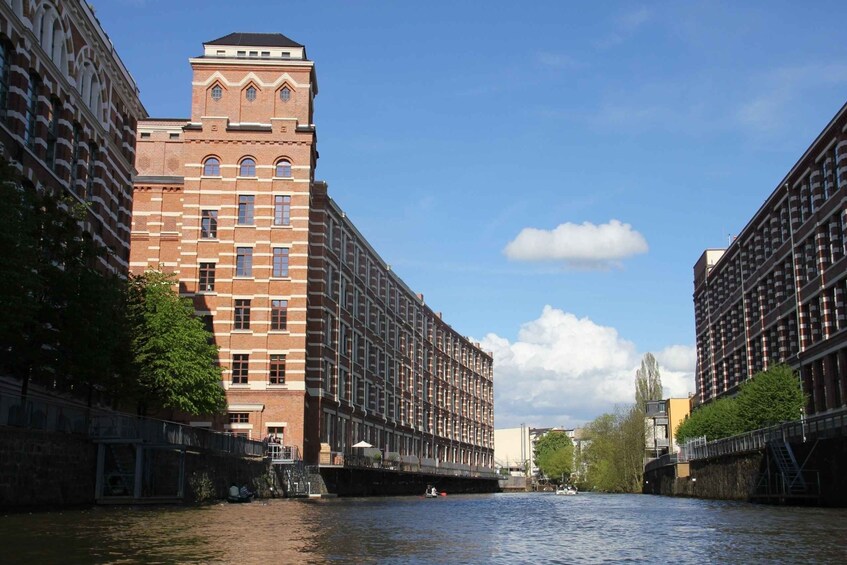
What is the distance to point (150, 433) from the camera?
44.4 m

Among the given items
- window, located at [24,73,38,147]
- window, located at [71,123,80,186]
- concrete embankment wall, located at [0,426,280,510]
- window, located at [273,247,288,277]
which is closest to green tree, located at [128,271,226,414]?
concrete embankment wall, located at [0,426,280,510]

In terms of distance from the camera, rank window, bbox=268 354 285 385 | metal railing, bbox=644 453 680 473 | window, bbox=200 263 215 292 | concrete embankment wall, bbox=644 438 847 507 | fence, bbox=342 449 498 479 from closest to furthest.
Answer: concrete embankment wall, bbox=644 438 847 507 < window, bbox=268 354 285 385 < window, bbox=200 263 215 292 < fence, bbox=342 449 498 479 < metal railing, bbox=644 453 680 473

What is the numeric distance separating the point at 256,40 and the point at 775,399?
48.3 meters

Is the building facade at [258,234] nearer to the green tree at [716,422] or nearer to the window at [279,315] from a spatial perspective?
the window at [279,315]

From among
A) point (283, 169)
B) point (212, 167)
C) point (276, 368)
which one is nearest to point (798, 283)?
point (276, 368)

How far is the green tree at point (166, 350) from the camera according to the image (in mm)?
53094

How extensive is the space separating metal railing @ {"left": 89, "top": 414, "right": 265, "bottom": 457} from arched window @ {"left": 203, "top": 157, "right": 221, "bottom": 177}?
1032 inches

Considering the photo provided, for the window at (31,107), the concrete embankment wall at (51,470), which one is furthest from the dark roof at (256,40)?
the concrete embankment wall at (51,470)

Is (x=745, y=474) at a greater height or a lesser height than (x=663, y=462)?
lesser

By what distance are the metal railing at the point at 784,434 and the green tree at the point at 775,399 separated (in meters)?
1.69

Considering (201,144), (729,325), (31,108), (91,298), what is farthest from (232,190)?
(729,325)

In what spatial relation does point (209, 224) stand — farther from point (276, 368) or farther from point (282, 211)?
point (276, 368)

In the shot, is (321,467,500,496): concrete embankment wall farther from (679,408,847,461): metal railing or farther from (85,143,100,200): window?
(85,143,100,200): window

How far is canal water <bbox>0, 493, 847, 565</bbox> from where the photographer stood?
20297 mm
